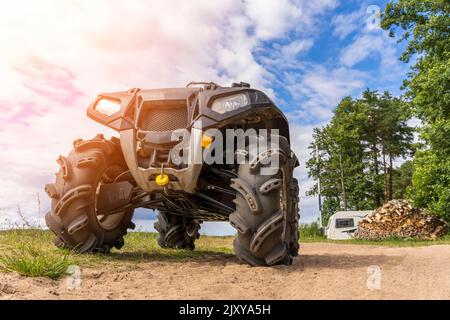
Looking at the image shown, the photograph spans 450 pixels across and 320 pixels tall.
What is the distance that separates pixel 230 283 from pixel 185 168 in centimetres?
143

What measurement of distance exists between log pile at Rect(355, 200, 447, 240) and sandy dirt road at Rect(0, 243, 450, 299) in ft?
60.4

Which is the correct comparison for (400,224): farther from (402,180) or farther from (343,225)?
(402,180)

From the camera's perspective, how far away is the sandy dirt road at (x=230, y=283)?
319 centimetres

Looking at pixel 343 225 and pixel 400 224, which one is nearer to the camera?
pixel 400 224

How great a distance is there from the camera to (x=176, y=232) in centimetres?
794

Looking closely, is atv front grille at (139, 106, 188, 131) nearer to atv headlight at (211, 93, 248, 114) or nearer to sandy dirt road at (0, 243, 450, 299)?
atv headlight at (211, 93, 248, 114)

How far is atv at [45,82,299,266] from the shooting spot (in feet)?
14.7

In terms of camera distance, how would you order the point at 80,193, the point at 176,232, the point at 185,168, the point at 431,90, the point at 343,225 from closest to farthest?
the point at 185,168, the point at 80,193, the point at 176,232, the point at 431,90, the point at 343,225

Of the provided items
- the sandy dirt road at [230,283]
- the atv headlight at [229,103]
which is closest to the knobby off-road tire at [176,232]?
the sandy dirt road at [230,283]

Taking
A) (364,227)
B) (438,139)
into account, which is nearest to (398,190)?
(364,227)

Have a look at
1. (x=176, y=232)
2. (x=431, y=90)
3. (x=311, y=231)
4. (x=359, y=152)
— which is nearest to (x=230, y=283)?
(x=176, y=232)

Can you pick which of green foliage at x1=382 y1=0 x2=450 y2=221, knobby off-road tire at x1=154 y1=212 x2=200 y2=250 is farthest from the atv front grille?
green foliage at x1=382 y1=0 x2=450 y2=221

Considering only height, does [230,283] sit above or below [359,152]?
below

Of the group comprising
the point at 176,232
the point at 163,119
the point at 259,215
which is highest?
the point at 163,119
